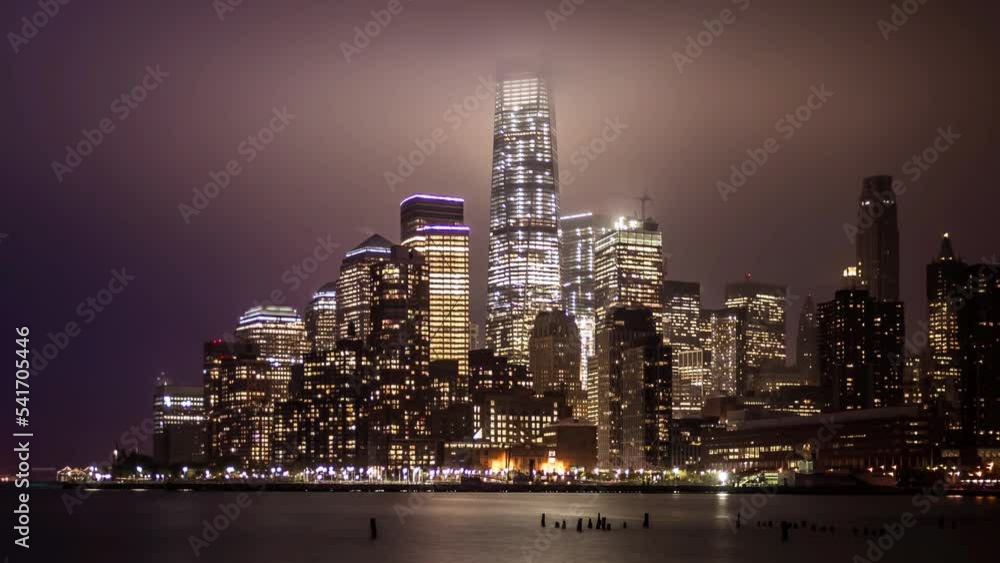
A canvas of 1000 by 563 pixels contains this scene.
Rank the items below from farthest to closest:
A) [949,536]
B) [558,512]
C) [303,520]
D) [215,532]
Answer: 1. [558,512]
2. [303,520]
3. [215,532]
4. [949,536]

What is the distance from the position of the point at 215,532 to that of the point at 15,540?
20.4 metres

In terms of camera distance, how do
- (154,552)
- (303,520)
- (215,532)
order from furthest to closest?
(303,520) < (215,532) < (154,552)

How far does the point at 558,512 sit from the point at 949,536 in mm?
57371

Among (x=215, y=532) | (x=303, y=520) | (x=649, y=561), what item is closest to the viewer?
(x=649, y=561)

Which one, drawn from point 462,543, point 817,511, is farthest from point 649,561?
point 817,511

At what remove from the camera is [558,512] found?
18088 cm

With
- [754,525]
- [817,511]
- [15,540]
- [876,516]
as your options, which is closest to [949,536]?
[754,525]

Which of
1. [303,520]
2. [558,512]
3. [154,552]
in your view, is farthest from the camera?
[558,512]

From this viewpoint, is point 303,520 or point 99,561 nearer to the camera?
point 99,561

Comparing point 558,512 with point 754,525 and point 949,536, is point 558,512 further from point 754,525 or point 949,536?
point 949,536

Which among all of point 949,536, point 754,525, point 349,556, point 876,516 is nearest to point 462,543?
point 349,556

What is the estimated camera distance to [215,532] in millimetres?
148250

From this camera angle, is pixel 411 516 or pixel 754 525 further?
pixel 411 516

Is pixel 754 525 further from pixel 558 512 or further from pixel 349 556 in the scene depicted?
pixel 349 556
